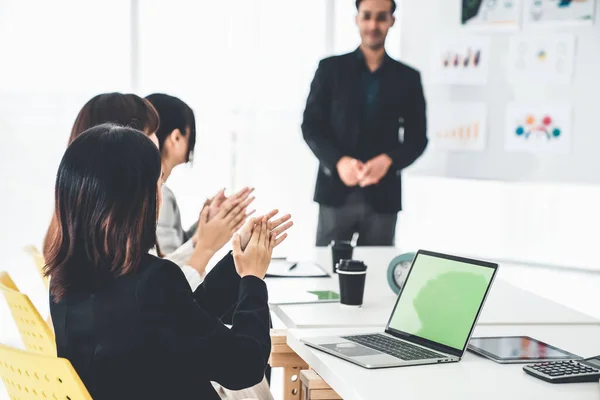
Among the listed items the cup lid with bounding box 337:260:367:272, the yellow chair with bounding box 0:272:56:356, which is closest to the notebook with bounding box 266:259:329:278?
the cup lid with bounding box 337:260:367:272

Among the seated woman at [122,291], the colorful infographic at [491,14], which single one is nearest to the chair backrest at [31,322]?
the seated woman at [122,291]

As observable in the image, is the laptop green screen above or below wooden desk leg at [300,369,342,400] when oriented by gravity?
above

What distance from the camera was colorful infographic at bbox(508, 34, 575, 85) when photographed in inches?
169

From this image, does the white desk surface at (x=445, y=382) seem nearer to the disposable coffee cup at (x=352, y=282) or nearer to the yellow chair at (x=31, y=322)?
the disposable coffee cup at (x=352, y=282)

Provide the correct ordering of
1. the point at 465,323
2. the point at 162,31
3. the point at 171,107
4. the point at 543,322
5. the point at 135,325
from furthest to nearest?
the point at 162,31
the point at 171,107
the point at 543,322
the point at 465,323
the point at 135,325

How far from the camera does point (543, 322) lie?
2172 millimetres

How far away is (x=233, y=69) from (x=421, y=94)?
1475 mm

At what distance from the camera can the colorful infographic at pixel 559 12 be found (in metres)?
4.21

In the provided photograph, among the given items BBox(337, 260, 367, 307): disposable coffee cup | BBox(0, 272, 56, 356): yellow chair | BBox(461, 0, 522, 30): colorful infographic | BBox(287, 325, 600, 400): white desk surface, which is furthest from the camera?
BBox(461, 0, 522, 30): colorful infographic

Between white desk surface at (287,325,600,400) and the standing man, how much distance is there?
2.33 meters

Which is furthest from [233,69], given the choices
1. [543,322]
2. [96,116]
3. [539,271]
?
[543,322]

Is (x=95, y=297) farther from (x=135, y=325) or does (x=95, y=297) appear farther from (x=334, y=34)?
(x=334, y=34)

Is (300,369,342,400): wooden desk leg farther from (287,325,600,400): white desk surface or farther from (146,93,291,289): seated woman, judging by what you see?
(146,93,291,289): seated woman

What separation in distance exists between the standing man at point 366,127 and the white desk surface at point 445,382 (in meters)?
2.33
